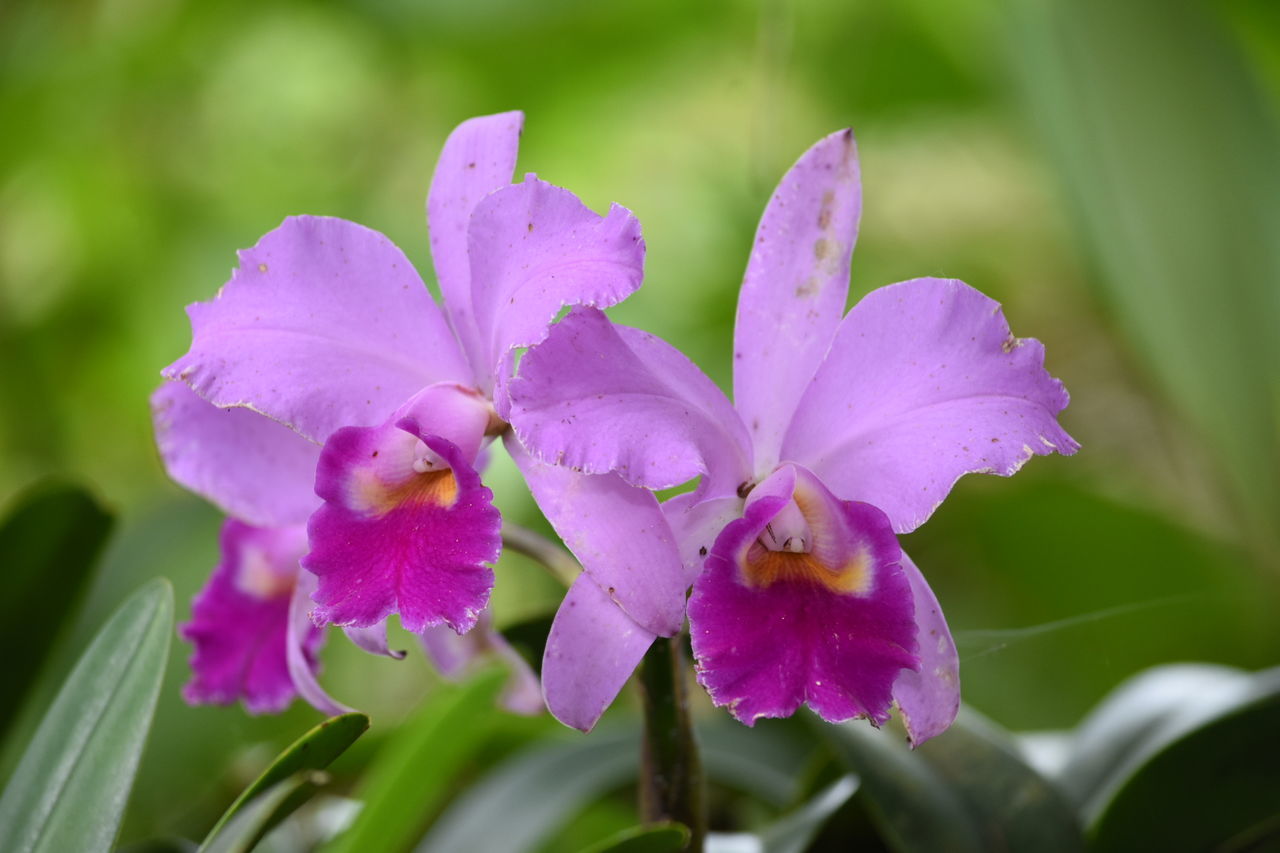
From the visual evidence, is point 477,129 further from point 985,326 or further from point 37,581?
point 37,581

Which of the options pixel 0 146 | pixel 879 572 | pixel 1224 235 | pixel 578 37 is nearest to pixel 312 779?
pixel 879 572

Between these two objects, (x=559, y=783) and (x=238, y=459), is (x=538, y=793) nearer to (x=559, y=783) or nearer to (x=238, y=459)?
(x=559, y=783)

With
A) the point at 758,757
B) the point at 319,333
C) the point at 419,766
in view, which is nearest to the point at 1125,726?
the point at 758,757

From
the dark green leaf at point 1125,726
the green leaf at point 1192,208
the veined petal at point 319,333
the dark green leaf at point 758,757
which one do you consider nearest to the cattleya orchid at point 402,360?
the veined petal at point 319,333

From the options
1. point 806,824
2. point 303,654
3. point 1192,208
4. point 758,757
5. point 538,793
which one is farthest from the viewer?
point 1192,208

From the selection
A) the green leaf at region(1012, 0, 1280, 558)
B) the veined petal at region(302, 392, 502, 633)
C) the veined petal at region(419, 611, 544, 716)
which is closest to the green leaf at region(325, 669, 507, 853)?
the veined petal at region(419, 611, 544, 716)

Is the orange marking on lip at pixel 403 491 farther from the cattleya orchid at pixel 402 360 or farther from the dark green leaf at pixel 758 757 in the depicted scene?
the dark green leaf at pixel 758 757
